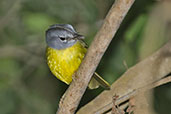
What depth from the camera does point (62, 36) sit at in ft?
12.2

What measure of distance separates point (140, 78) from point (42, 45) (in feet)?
7.22

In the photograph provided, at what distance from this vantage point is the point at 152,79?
3893mm

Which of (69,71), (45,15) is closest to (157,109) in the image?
(69,71)

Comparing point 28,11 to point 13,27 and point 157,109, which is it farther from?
point 157,109

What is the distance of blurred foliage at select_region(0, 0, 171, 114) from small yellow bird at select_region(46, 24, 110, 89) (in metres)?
1.18

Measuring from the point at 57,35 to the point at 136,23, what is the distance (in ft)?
4.83

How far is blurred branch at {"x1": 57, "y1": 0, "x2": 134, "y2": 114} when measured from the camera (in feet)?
8.96

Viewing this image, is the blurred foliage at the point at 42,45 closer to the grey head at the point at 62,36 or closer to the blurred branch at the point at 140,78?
the blurred branch at the point at 140,78

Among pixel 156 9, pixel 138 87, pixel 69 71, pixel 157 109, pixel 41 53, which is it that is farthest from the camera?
pixel 41 53

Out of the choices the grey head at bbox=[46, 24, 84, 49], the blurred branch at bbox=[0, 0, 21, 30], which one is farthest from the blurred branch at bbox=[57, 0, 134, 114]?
the blurred branch at bbox=[0, 0, 21, 30]

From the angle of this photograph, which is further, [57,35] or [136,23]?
[136,23]

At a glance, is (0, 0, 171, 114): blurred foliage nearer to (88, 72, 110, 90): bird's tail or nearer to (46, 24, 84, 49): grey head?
(88, 72, 110, 90): bird's tail

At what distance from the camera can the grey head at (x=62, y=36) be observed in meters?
3.62

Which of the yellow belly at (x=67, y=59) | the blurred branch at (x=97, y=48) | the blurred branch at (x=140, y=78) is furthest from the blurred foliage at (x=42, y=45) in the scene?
the blurred branch at (x=97, y=48)
